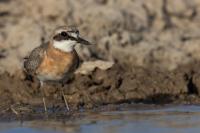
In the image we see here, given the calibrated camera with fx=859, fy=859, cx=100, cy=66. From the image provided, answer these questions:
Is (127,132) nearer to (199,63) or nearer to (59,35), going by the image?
(59,35)

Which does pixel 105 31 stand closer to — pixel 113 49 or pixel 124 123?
pixel 113 49

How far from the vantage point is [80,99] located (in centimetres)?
1244

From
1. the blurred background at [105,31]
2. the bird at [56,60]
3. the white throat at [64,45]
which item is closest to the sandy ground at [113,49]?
the blurred background at [105,31]

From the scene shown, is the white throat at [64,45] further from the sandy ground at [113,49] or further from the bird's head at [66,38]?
the sandy ground at [113,49]

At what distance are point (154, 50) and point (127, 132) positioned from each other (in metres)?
4.37

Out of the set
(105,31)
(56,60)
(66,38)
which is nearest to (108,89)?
(56,60)

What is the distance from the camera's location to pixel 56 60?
12070 mm

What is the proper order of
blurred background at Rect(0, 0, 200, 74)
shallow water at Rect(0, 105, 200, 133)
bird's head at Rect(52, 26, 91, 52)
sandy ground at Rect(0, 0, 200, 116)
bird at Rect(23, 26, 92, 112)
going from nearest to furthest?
shallow water at Rect(0, 105, 200, 133)
bird's head at Rect(52, 26, 91, 52)
bird at Rect(23, 26, 92, 112)
sandy ground at Rect(0, 0, 200, 116)
blurred background at Rect(0, 0, 200, 74)

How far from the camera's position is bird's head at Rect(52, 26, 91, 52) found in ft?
38.8

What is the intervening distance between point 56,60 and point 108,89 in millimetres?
1115

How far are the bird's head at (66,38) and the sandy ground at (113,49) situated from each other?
32.3 inches

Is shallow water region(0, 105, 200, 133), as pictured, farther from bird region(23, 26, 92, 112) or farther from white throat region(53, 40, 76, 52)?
white throat region(53, 40, 76, 52)

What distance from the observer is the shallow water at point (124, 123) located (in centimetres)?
1006

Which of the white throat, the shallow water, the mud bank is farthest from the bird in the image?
the shallow water
